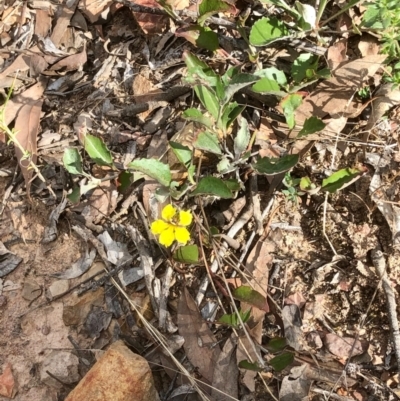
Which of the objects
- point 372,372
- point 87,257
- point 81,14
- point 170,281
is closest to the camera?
point 372,372

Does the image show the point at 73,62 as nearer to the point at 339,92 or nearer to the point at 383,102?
the point at 339,92

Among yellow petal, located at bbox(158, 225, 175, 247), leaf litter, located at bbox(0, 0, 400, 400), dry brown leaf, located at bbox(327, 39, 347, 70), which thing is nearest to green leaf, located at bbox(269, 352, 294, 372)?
leaf litter, located at bbox(0, 0, 400, 400)

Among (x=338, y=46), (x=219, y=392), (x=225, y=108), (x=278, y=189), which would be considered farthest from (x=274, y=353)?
(x=338, y=46)

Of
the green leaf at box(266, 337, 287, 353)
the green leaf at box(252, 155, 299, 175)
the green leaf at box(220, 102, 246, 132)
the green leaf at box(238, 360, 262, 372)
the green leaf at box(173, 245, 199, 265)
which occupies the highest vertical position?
the green leaf at box(220, 102, 246, 132)

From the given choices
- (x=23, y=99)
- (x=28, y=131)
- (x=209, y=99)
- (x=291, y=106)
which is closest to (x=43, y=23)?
(x=23, y=99)

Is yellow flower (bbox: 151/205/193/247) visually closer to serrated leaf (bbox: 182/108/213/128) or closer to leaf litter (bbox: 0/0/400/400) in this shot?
leaf litter (bbox: 0/0/400/400)

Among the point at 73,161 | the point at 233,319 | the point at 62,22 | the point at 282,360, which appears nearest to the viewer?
the point at 282,360

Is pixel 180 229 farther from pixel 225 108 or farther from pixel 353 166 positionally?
pixel 353 166
